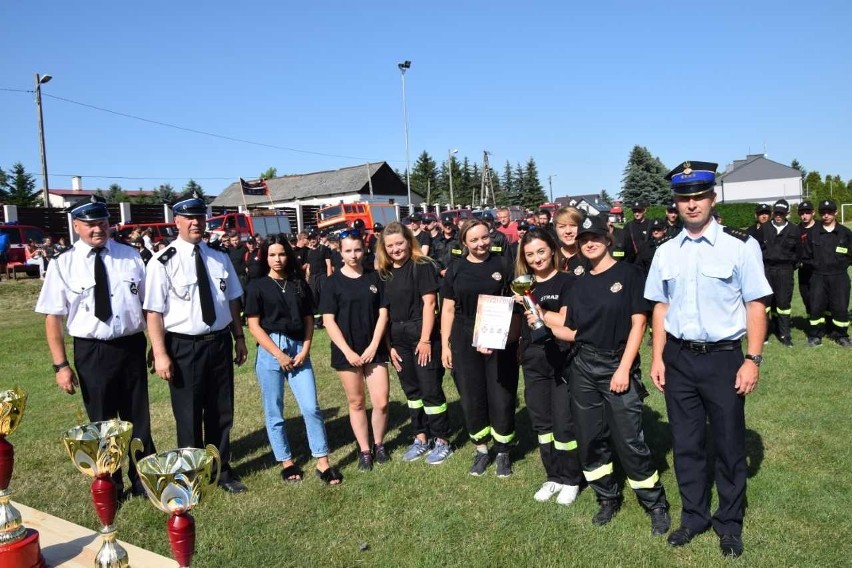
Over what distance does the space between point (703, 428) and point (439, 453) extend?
7.73 ft

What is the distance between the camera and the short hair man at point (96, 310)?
4.48 metres

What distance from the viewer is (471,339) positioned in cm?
488

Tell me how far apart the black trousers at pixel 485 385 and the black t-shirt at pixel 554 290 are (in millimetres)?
529

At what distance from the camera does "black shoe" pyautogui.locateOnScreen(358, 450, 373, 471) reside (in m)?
5.27

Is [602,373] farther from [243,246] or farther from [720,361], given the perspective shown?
[243,246]

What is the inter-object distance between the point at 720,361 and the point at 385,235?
9.28 feet

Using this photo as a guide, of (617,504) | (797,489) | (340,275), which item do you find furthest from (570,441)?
(340,275)

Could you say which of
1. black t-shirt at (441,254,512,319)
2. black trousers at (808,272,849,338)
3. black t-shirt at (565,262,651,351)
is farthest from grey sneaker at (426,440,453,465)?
black trousers at (808,272,849,338)

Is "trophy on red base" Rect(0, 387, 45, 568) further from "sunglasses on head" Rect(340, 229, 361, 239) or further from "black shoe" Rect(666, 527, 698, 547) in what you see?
"black shoe" Rect(666, 527, 698, 547)

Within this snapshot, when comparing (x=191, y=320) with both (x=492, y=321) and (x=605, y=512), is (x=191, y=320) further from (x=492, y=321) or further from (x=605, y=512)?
(x=605, y=512)

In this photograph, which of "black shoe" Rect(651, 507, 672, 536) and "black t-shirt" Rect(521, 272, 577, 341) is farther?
"black t-shirt" Rect(521, 272, 577, 341)

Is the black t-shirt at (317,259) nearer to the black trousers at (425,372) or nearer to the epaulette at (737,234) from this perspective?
the black trousers at (425,372)

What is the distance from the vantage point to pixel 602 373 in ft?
12.8

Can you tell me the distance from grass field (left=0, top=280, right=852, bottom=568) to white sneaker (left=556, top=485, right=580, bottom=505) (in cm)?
6
